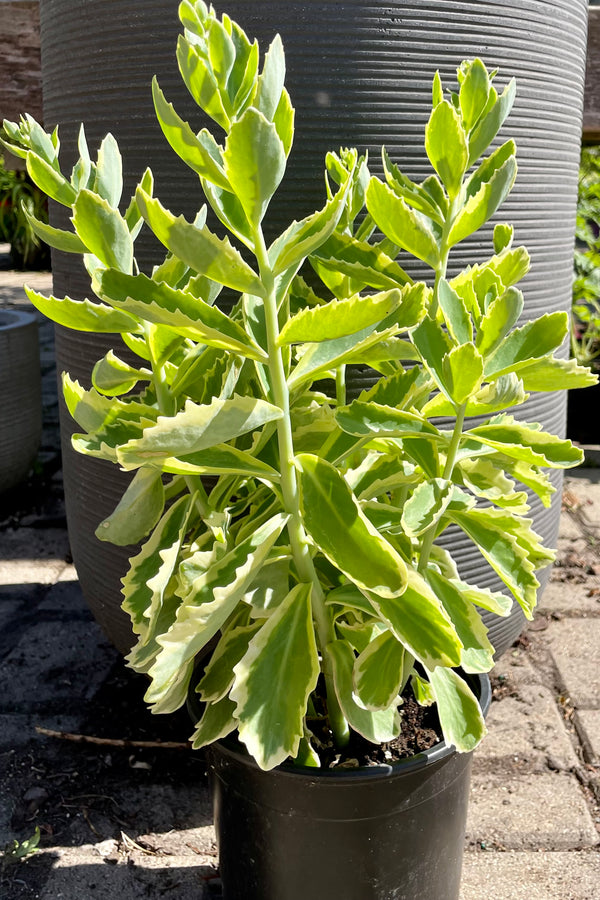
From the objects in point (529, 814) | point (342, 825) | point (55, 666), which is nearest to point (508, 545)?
point (342, 825)

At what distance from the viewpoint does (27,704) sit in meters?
1.80

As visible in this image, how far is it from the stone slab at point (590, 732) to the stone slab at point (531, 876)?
0.81 ft

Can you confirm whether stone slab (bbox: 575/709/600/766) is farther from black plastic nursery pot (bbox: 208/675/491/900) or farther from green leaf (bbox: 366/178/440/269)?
green leaf (bbox: 366/178/440/269)

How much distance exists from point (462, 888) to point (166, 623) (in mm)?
707

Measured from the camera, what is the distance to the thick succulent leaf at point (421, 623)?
886mm

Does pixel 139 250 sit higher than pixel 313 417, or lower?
higher

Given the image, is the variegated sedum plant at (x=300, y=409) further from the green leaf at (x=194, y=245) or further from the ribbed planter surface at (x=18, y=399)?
the ribbed planter surface at (x=18, y=399)

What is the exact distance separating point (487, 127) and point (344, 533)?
51 cm

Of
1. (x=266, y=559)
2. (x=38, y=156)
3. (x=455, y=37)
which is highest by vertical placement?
(x=455, y=37)

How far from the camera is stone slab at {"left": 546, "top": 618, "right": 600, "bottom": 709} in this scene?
182cm

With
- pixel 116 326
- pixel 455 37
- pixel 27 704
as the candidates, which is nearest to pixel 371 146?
pixel 455 37

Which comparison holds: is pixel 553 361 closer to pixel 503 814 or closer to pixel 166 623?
pixel 166 623

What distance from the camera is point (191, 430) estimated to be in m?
0.81

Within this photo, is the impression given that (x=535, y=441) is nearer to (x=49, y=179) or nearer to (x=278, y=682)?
(x=278, y=682)
